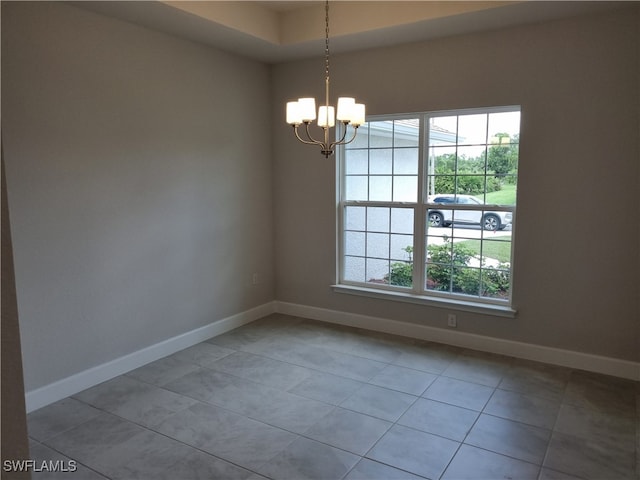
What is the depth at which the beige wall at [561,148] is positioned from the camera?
3357 mm

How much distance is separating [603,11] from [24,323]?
14.8 ft

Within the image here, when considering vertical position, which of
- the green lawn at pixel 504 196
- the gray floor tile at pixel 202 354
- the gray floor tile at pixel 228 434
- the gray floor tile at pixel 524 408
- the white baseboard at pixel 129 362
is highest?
the green lawn at pixel 504 196

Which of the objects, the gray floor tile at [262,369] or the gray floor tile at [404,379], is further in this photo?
the gray floor tile at [262,369]

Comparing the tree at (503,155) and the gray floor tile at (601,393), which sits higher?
the tree at (503,155)

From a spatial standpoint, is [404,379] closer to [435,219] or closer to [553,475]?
[553,475]

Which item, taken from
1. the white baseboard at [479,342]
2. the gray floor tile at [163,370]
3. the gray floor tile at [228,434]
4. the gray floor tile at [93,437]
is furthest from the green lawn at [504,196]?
the gray floor tile at [93,437]

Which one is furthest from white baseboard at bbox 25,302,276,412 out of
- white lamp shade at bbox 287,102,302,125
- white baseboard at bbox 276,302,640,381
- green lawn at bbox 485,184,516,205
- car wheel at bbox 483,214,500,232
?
green lawn at bbox 485,184,516,205

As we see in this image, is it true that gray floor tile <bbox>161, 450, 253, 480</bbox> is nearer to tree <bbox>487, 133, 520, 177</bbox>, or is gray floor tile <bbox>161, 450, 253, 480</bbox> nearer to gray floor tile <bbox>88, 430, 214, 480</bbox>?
gray floor tile <bbox>88, 430, 214, 480</bbox>

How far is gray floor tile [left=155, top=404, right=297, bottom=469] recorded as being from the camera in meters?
2.59

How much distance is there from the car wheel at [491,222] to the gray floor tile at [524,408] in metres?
1.37

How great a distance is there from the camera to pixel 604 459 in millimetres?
2514

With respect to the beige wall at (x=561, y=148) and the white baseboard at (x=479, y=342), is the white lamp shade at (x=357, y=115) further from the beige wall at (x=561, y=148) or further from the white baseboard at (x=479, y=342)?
the white baseboard at (x=479, y=342)

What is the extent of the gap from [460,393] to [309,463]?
4.31ft

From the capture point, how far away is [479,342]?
13.3 feet
